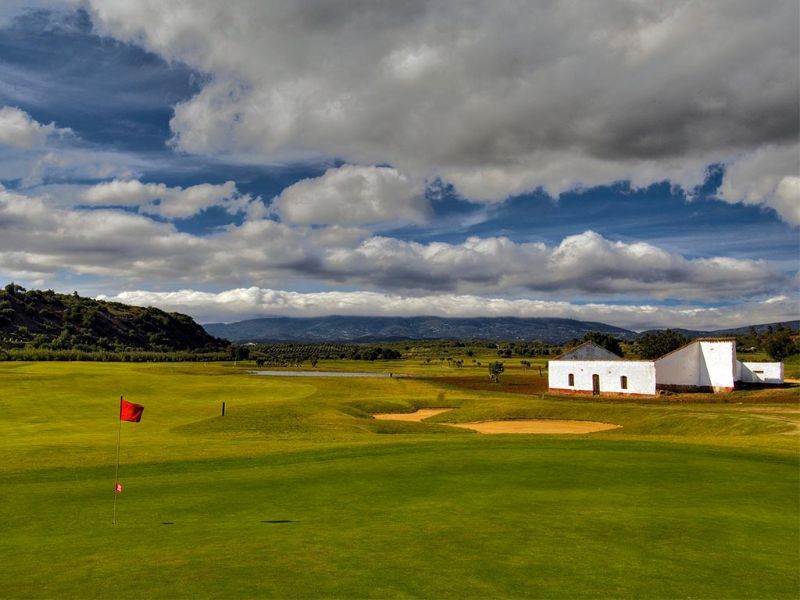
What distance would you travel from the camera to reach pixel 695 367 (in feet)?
271

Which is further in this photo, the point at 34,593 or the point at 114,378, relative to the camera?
the point at 114,378

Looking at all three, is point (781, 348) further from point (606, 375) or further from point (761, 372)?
point (606, 375)

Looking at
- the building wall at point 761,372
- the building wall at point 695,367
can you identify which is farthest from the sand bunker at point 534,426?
the building wall at point 761,372

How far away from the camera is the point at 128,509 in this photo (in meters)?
18.5

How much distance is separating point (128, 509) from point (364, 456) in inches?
464

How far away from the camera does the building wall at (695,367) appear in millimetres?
80438

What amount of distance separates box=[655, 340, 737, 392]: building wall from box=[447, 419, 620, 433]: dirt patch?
28.4 meters

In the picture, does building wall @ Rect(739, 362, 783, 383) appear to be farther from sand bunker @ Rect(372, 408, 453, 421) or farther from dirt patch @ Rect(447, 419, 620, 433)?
sand bunker @ Rect(372, 408, 453, 421)

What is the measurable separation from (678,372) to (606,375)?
31.2 feet

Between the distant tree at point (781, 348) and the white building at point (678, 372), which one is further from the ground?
the distant tree at point (781, 348)

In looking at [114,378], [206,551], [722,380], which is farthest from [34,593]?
[722,380]

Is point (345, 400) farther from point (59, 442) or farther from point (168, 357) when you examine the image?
point (168, 357)

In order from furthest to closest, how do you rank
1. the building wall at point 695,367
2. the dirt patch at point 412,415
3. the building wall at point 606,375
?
the building wall at point 695,367 < the building wall at point 606,375 < the dirt patch at point 412,415

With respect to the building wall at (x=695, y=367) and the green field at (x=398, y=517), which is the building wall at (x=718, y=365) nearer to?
the building wall at (x=695, y=367)
